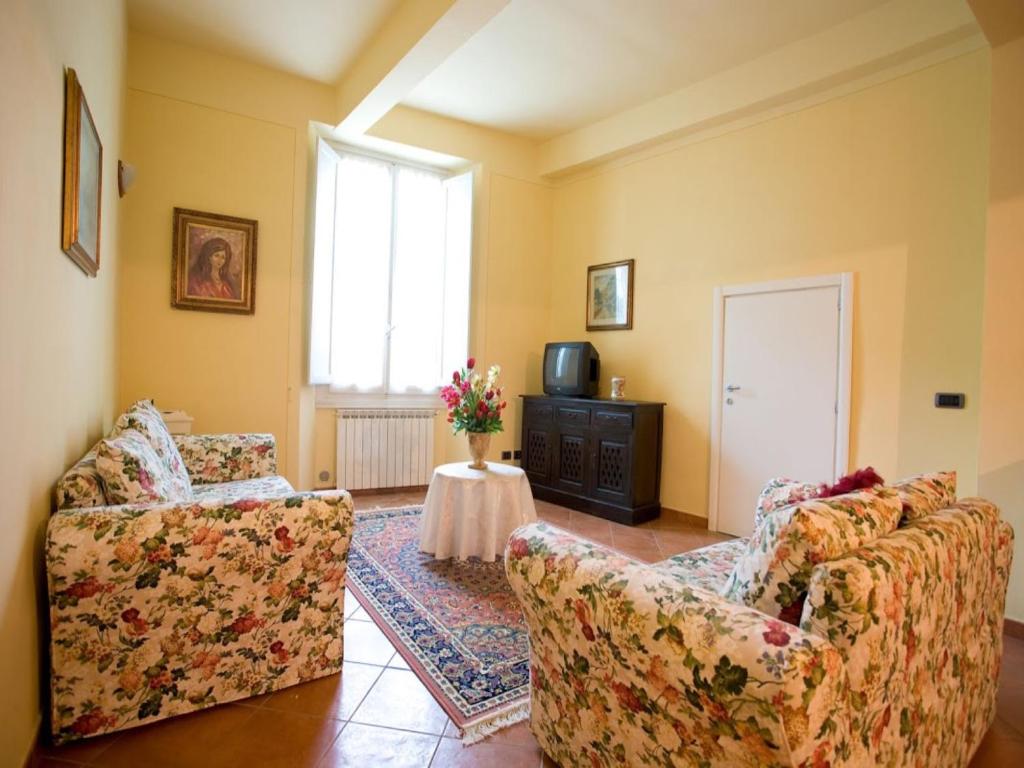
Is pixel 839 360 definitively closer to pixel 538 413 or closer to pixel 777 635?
pixel 538 413

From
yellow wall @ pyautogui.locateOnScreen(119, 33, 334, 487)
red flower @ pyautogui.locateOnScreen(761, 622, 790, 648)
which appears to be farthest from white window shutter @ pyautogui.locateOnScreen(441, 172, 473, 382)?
red flower @ pyautogui.locateOnScreen(761, 622, 790, 648)

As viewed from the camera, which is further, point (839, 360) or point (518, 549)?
point (839, 360)

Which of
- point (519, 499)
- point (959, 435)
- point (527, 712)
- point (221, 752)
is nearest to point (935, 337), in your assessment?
point (959, 435)

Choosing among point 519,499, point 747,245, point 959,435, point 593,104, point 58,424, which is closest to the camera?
point 58,424

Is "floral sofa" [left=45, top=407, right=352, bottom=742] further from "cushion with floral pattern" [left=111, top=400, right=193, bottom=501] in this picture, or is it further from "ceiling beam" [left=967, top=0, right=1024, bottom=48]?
"ceiling beam" [left=967, top=0, right=1024, bottom=48]

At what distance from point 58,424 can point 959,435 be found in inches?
159

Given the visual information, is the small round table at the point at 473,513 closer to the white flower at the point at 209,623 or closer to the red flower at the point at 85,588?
the white flower at the point at 209,623

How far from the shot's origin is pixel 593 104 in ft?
14.5

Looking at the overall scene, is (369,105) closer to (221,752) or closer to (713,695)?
(221,752)

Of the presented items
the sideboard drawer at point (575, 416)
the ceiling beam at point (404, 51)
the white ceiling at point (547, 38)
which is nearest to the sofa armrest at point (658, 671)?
the ceiling beam at point (404, 51)

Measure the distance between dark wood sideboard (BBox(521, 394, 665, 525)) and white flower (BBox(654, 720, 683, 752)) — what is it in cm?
303

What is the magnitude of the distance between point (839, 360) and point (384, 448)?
3.55 meters

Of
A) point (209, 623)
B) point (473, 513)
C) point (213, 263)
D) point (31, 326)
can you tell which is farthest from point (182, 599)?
point (213, 263)

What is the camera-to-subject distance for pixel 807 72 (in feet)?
11.2
